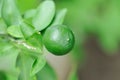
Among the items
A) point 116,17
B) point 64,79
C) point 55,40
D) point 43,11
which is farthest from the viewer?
point 64,79

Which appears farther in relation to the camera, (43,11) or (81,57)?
(81,57)

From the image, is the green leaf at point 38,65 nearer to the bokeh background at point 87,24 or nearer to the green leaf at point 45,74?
the green leaf at point 45,74

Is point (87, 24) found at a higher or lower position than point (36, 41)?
lower

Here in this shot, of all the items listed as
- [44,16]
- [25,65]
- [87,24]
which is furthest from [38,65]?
[87,24]

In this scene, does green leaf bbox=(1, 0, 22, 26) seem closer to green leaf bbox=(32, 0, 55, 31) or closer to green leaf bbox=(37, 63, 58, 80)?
green leaf bbox=(32, 0, 55, 31)

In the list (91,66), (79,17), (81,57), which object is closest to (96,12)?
(79,17)

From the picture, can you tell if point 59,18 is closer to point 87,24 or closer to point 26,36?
point 26,36

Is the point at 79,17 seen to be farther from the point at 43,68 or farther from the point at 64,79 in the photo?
the point at 43,68
